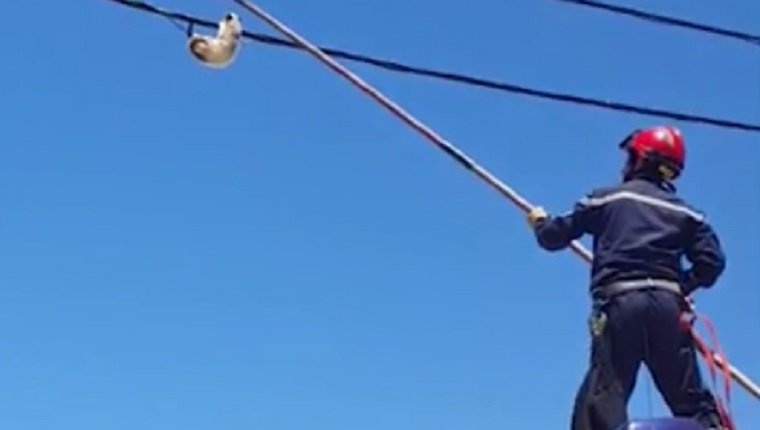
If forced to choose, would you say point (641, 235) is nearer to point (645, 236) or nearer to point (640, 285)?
point (645, 236)

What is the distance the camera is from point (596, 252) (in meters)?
6.76

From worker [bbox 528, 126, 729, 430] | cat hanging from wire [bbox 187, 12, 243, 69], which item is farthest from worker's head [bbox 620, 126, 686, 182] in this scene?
cat hanging from wire [bbox 187, 12, 243, 69]

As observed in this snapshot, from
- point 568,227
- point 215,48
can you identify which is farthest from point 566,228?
point 215,48

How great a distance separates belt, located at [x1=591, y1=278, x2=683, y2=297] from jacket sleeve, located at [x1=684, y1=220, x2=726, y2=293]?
0.14 m

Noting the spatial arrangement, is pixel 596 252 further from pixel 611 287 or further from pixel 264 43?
pixel 264 43

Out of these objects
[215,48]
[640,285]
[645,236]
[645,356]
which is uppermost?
[215,48]

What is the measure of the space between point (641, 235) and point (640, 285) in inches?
9.5

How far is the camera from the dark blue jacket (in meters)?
6.56

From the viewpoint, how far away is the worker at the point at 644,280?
643cm

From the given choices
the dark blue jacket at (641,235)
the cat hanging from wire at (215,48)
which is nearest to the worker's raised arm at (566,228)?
the dark blue jacket at (641,235)

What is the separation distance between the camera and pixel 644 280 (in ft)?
21.3

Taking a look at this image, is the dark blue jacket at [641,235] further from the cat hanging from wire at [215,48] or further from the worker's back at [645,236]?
the cat hanging from wire at [215,48]

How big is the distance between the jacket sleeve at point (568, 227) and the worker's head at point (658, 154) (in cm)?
32

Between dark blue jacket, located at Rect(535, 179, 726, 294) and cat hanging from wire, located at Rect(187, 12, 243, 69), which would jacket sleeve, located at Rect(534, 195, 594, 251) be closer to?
dark blue jacket, located at Rect(535, 179, 726, 294)
